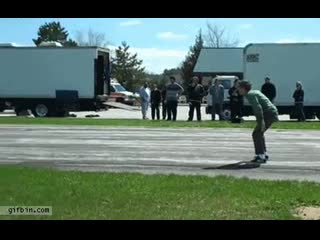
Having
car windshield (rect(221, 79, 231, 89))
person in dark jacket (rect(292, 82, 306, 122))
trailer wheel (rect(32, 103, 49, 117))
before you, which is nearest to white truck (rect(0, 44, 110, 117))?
trailer wheel (rect(32, 103, 49, 117))

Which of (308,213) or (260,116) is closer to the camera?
(308,213)

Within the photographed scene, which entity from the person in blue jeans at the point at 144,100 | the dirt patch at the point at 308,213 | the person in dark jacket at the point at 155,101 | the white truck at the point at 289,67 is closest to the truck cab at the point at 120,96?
the person in blue jeans at the point at 144,100

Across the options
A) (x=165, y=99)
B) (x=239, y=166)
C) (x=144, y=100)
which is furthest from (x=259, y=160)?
(x=144, y=100)

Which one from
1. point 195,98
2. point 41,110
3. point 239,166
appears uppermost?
point 195,98

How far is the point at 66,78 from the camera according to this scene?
113ft

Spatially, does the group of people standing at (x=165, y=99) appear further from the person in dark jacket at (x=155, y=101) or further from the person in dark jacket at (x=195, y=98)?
the person in dark jacket at (x=195, y=98)

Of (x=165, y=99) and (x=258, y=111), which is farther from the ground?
(x=258, y=111)

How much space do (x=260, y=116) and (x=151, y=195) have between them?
504cm

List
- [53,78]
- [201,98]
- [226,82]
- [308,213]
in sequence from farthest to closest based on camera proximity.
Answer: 1. [53,78]
2. [226,82]
3. [201,98]
4. [308,213]

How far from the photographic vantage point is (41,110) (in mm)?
34750

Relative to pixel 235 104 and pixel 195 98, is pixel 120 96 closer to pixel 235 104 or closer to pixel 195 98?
pixel 195 98

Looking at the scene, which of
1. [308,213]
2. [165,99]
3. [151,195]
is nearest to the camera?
[308,213]

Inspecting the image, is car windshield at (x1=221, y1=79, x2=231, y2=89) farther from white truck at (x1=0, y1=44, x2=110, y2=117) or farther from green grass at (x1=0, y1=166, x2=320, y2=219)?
green grass at (x1=0, y1=166, x2=320, y2=219)
